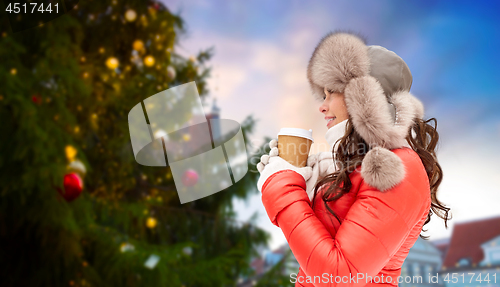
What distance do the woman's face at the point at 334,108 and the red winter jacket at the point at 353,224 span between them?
0.43ft

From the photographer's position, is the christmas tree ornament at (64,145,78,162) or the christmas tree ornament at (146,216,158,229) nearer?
the christmas tree ornament at (64,145,78,162)

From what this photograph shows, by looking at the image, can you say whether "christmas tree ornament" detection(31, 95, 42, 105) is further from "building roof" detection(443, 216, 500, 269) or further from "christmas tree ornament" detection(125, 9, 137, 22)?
"building roof" detection(443, 216, 500, 269)

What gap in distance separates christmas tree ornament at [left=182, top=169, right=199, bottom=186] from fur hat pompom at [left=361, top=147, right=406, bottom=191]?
3.12 ft

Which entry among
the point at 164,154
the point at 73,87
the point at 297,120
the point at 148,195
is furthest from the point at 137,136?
the point at 148,195

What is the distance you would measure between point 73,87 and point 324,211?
6.26 ft

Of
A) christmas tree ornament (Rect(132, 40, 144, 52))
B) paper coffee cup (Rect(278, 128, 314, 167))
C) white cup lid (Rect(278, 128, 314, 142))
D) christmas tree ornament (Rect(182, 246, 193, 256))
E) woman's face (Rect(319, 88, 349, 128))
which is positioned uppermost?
christmas tree ornament (Rect(132, 40, 144, 52))

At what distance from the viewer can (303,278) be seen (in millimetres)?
736

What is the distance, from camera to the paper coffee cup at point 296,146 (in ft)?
2.25

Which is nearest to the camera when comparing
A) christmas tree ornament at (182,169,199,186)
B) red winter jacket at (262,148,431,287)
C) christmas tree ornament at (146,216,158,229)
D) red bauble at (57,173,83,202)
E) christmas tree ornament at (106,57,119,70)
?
red winter jacket at (262,148,431,287)

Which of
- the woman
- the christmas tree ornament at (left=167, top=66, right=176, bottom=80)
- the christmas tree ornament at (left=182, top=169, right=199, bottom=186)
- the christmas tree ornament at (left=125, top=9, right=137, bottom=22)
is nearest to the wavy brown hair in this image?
the woman

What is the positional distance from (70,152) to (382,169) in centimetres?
186

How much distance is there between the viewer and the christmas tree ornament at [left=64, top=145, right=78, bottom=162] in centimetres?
191

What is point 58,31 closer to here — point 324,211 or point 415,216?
point 324,211

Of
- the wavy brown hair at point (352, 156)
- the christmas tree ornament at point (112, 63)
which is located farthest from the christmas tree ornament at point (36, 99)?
the wavy brown hair at point (352, 156)
